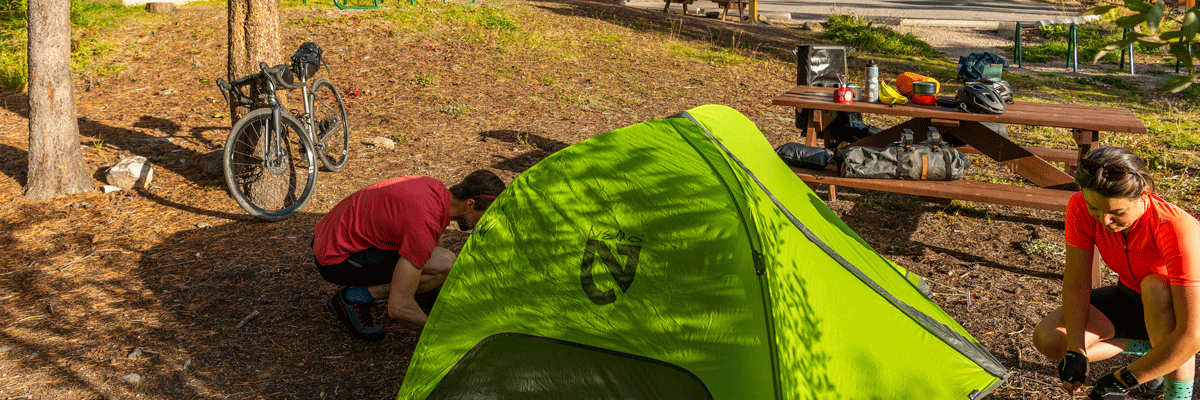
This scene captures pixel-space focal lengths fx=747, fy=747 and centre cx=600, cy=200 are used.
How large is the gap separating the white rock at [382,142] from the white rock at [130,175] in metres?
1.94

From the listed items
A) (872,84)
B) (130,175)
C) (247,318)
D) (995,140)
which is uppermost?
→ (872,84)

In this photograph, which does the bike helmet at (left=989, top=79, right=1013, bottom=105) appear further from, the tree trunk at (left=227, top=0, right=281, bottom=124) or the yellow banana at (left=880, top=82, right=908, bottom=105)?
the tree trunk at (left=227, top=0, right=281, bottom=124)

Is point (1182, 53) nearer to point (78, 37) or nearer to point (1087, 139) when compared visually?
point (1087, 139)

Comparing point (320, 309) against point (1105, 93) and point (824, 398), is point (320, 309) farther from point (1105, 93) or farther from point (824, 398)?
point (1105, 93)

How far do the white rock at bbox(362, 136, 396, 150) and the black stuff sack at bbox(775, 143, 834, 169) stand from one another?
398 cm

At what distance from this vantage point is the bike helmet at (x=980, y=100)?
17.0ft

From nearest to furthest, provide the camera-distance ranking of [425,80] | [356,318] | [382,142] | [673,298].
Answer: [673,298]
[356,318]
[382,142]
[425,80]

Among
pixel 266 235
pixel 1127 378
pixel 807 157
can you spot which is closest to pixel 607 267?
pixel 1127 378

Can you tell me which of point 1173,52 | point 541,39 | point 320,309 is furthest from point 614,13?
point 1173,52

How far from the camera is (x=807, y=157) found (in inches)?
208

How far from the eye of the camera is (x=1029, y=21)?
16.6 m

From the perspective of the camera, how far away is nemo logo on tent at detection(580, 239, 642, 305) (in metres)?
3.01

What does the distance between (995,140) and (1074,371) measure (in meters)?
2.92

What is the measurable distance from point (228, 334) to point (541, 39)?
834 centimetres
